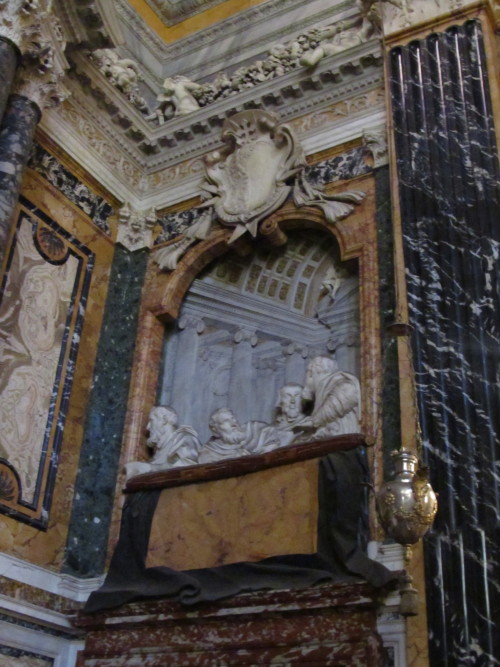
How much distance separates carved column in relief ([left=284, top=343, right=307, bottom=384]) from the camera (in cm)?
885

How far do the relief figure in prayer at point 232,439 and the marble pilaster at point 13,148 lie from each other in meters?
2.56

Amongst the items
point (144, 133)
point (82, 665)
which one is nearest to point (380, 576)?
point (82, 665)

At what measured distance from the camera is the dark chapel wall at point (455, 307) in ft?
20.0

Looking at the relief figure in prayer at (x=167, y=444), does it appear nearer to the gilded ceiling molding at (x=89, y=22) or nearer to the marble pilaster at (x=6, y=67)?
the marble pilaster at (x=6, y=67)

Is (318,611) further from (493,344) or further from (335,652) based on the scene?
(493,344)

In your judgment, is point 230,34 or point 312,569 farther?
point 230,34

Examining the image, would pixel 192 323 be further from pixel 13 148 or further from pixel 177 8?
pixel 177 8

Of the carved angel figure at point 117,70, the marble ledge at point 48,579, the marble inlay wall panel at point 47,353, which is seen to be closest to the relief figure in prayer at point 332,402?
the marble inlay wall panel at point 47,353

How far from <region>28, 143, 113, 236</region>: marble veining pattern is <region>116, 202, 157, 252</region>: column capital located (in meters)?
0.16

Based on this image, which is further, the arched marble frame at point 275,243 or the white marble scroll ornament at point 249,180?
the white marble scroll ornament at point 249,180

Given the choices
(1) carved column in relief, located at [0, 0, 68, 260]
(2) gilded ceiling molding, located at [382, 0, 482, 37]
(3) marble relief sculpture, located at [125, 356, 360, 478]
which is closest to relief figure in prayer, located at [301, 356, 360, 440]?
(3) marble relief sculpture, located at [125, 356, 360, 478]

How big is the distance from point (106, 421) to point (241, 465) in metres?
1.76

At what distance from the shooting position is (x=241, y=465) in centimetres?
770

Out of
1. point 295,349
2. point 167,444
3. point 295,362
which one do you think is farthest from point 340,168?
point 167,444
